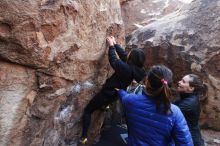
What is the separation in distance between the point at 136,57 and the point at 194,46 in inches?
81.5

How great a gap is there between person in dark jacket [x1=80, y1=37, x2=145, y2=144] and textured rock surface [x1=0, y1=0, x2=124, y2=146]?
124mm

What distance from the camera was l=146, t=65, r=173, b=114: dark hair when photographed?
2992 mm

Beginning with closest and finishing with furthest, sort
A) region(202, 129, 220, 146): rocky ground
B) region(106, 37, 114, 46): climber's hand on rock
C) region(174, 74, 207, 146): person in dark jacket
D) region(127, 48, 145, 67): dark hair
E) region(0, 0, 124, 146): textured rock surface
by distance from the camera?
region(0, 0, 124, 146): textured rock surface
region(174, 74, 207, 146): person in dark jacket
region(127, 48, 145, 67): dark hair
region(106, 37, 114, 46): climber's hand on rock
region(202, 129, 220, 146): rocky ground

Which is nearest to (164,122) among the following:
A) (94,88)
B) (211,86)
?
(94,88)

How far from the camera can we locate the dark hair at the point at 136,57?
4.53 meters

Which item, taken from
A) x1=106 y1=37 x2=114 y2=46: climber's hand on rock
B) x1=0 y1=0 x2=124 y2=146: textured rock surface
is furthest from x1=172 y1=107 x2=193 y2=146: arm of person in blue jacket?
x1=106 y1=37 x2=114 y2=46: climber's hand on rock

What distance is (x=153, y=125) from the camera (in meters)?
3.09

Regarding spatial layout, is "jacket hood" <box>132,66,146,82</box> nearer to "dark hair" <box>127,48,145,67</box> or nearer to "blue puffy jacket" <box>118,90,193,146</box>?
"dark hair" <box>127,48,145,67</box>

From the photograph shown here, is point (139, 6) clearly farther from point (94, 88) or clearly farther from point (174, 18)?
point (94, 88)

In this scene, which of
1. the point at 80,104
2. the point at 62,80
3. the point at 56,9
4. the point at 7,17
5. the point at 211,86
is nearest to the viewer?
the point at 7,17

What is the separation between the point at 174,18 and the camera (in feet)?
23.2

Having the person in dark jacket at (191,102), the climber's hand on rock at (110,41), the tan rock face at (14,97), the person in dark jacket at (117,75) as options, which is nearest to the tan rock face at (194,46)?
the person in dark jacket at (117,75)

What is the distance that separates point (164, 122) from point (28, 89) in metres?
1.69

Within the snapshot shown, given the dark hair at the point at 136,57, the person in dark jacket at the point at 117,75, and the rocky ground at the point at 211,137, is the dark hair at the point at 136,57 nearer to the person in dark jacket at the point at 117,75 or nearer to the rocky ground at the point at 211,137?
the person in dark jacket at the point at 117,75
